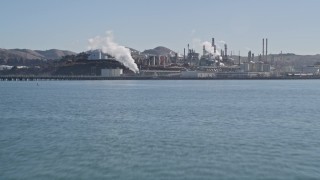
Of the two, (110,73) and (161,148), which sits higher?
(161,148)

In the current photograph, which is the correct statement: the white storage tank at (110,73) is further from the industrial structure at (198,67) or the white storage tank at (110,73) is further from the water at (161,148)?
the water at (161,148)

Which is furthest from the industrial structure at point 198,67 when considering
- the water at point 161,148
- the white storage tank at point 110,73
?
the water at point 161,148

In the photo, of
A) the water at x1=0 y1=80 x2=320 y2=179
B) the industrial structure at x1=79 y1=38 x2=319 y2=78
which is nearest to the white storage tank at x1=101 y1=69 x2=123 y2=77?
the industrial structure at x1=79 y1=38 x2=319 y2=78

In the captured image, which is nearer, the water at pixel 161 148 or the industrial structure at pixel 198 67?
the water at pixel 161 148

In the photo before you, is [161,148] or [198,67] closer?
[161,148]

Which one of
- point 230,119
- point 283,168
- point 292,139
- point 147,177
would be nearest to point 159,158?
point 147,177

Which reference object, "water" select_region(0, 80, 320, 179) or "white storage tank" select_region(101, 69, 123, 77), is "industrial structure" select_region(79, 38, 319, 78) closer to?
"white storage tank" select_region(101, 69, 123, 77)

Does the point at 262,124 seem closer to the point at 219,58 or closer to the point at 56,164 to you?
the point at 56,164

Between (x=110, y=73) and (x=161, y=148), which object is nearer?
(x=161, y=148)

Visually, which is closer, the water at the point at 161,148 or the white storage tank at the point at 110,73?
the water at the point at 161,148

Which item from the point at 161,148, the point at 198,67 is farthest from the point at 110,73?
the point at 161,148

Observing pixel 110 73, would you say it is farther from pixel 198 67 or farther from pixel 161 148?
pixel 161 148

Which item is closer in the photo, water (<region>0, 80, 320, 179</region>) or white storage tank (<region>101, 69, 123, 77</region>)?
water (<region>0, 80, 320, 179</region>)

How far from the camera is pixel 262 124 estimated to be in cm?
2003
